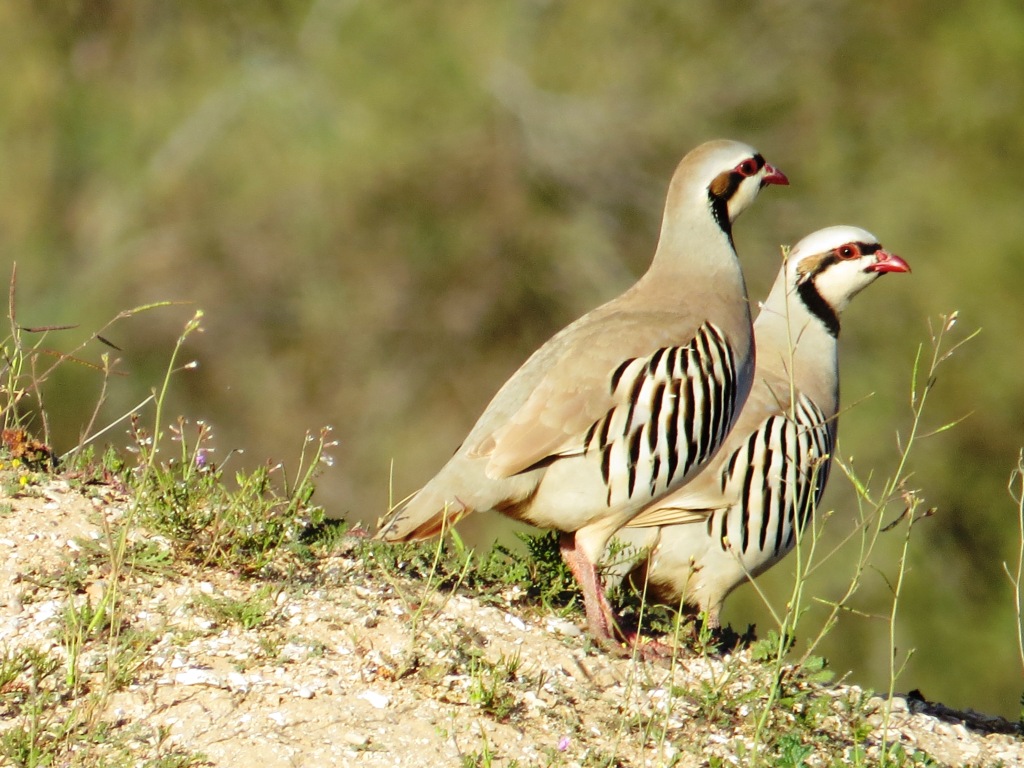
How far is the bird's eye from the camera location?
5.24 meters

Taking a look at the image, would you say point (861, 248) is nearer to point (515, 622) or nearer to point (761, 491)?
point (761, 491)

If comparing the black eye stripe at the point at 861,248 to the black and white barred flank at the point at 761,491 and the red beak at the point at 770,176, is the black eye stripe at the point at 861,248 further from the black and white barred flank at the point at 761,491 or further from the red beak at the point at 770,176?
the black and white barred flank at the point at 761,491

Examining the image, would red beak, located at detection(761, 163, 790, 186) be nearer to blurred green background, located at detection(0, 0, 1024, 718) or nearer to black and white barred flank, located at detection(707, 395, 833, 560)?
black and white barred flank, located at detection(707, 395, 833, 560)

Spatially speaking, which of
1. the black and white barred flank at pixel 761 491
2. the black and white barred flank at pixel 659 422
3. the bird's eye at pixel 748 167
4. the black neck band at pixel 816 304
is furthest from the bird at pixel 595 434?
the black neck band at pixel 816 304

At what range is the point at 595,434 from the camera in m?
4.40

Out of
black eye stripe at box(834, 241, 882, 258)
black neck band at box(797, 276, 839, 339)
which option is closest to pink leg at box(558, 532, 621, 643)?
black neck band at box(797, 276, 839, 339)

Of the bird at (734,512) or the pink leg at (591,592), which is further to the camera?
the bird at (734,512)

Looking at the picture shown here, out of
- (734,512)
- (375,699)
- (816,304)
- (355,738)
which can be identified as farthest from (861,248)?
(355,738)

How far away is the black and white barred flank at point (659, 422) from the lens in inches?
174

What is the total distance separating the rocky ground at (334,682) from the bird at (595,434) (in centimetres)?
36

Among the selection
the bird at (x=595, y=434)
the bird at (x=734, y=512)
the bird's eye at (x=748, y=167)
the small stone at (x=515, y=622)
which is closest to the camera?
the small stone at (x=515, y=622)

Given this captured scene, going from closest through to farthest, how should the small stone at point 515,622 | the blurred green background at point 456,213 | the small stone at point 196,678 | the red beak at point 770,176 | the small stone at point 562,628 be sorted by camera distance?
1. the small stone at point 196,678
2. the small stone at point 515,622
3. the small stone at point 562,628
4. the red beak at point 770,176
5. the blurred green background at point 456,213

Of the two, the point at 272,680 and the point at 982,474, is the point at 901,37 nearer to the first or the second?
the point at 982,474

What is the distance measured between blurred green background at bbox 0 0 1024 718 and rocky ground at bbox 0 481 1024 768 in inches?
352
